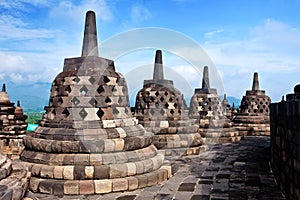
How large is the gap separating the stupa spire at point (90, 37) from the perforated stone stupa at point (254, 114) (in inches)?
526

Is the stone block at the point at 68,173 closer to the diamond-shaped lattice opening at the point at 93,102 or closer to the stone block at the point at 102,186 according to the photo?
the stone block at the point at 102,186

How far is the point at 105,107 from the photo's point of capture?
7.65 meters

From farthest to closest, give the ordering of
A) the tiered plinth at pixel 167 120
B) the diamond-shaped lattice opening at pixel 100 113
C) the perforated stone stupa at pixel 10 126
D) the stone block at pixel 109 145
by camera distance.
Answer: the perforated stone stupa at pixel 10 126 → the tiered plinth at pixel 167 120 → the diamond-shaped lattice opening at pixel 100 113 → the stone block at pixel 109 145

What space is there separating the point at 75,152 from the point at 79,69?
6.39ft

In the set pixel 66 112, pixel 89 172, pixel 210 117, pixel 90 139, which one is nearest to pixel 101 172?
pixel 89 172

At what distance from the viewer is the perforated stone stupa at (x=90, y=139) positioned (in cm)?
682

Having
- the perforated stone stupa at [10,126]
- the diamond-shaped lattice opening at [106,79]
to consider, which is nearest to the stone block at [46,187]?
the diamond-shaped lattice opening at [106,79]

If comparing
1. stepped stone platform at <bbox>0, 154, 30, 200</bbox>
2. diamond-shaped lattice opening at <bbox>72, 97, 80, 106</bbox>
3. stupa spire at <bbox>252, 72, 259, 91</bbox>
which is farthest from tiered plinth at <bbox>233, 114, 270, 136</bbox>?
stepped stone platform at <bbox>0, 154, 30, 200</bbox>

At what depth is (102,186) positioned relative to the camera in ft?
22.1

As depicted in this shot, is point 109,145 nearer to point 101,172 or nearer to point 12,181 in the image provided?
point 101,172

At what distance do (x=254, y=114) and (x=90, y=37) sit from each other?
14619 mm

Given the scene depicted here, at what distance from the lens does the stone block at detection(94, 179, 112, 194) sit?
6707 mm

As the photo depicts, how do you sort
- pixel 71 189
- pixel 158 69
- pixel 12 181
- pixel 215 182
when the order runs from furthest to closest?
pixel 158 69 < pixel 215 182 < pixel 71 189 < pixel 12 181

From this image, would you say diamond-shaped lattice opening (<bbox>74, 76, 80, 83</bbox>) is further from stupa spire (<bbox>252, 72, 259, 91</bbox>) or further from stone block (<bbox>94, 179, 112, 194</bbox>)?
stupa spire (<bbox>252, 72, 259, 91</bbox>)
